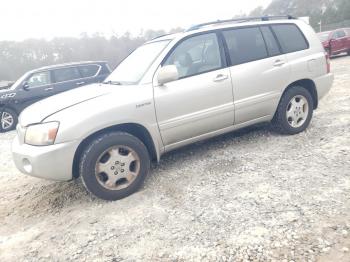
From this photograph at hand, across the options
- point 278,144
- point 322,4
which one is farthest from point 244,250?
point 322,4

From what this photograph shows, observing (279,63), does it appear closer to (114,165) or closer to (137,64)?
(137,64)

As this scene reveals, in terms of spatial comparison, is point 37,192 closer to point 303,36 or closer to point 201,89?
point 201,89

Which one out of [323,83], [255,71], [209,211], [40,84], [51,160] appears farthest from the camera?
[40,84]

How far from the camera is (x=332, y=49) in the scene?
54.7 ft

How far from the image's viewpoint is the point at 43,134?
3367mm

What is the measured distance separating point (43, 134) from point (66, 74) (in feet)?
22.9

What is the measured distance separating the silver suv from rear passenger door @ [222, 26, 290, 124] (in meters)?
0.01

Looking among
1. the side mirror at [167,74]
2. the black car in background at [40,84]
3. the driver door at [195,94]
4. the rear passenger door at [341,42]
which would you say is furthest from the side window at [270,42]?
the rear passenger door at [341,42]

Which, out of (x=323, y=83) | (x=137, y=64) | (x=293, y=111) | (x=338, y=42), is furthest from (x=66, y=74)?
(x=338, y=42)

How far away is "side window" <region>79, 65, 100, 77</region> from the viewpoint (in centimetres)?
1006

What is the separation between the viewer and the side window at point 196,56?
4.05 metres

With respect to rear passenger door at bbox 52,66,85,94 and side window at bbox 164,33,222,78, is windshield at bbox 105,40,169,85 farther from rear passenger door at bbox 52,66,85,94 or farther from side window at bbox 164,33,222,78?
rear passenger door at bbox 52,66,85,94

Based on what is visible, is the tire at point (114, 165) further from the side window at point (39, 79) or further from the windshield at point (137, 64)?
the side window at point (39, 79)

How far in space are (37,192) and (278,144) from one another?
3293 millimetres
